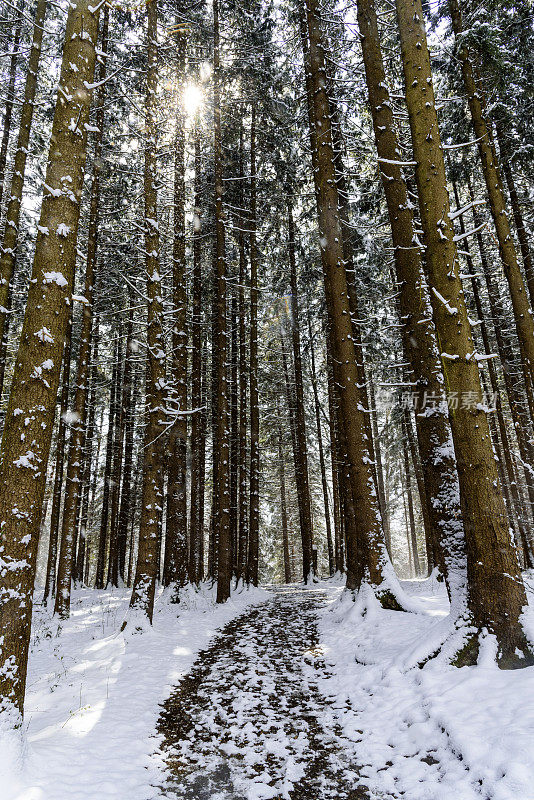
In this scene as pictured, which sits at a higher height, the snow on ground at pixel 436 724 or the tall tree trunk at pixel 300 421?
the tall tree trunk at pixel 300 421

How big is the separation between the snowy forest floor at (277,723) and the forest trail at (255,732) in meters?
0.02

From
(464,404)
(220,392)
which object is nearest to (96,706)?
(464,404)

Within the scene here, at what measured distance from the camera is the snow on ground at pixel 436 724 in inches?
122

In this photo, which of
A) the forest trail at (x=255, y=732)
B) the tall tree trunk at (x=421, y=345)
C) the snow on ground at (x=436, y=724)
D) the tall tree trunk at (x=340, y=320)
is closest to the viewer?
the snow on ground at (x=436, y=724)

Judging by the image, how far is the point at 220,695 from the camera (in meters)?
6.03

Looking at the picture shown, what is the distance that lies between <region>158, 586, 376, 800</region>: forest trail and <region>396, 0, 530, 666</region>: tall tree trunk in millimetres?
1921

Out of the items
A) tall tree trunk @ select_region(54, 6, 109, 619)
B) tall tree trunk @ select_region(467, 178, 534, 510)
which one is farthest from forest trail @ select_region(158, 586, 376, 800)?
tall tree trunk @ select_region(467, 178, 534, 510)

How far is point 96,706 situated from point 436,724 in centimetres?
404

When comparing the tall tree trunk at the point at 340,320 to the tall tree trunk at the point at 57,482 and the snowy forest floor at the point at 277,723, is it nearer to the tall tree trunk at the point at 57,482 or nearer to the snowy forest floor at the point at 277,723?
the snowy forest floor at the point at 277,723

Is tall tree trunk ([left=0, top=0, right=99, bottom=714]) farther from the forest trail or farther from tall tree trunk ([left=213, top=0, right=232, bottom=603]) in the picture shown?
tall tree trunk ([left=213, top=0, right=232, bottom=603])

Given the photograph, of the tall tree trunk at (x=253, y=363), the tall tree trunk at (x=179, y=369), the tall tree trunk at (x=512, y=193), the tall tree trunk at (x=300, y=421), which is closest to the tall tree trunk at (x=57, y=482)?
the tall tree trunk at (x=179, y=369)

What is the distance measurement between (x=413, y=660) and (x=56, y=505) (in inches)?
722

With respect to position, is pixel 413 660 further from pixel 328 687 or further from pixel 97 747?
pixel 97 747

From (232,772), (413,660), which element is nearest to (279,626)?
(413,660)
